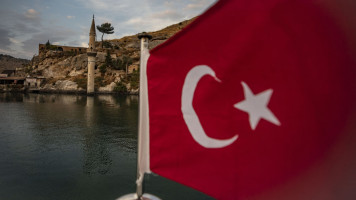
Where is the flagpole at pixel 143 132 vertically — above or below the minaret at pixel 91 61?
below

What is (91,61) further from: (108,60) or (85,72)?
(85,72)

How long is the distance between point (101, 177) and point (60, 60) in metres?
119

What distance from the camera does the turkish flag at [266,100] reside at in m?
2.18

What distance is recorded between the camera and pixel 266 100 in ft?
7.98

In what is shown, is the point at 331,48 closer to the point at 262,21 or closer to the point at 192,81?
the point at 262,21

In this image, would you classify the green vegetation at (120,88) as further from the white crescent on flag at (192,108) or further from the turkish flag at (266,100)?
the turkish flag at (266,100)

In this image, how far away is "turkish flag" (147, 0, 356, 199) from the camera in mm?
2178

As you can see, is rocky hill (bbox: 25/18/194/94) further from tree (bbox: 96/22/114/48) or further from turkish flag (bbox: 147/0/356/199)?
turkish flag (bbox: 147/0/356/199)

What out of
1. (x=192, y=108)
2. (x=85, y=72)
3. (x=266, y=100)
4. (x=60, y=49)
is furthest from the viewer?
(x=60, y=49)

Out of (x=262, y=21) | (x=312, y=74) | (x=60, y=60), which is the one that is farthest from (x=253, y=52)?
(x=60, y=60)

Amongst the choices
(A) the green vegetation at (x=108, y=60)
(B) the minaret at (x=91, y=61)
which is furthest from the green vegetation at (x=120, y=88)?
(A) the green vegetation at (x=108, y=60)

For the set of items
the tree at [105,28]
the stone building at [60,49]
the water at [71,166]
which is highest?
the tree at [105,28]

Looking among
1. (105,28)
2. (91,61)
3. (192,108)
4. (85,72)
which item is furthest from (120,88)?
(192,108)

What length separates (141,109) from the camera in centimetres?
352
